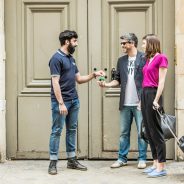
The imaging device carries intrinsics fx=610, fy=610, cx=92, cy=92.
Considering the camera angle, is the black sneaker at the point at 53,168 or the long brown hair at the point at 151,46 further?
the black sneaker at the point at 53,168

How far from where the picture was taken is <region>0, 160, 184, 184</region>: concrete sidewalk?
7375 mm

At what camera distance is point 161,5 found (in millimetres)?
8469

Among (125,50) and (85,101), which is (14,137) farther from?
(125,50)

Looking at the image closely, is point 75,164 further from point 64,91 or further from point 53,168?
point 64,91

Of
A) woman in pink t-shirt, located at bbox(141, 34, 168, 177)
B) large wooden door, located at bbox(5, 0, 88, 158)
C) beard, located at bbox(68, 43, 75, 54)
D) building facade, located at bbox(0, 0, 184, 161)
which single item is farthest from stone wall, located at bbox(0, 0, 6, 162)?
woman in pink t-shirt, located at bbox(141, 34, 168, 177)

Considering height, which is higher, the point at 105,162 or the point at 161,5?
the point at 161,5

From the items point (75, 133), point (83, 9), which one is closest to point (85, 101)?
point (75, 133)

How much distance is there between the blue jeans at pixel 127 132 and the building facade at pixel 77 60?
1.20 ft

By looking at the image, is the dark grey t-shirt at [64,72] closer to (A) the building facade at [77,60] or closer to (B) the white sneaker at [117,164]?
(A) the building facade at [77,60]

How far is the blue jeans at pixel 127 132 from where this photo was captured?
812 centimetres

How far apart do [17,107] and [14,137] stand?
43 cm

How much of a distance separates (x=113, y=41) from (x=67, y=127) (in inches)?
56.6

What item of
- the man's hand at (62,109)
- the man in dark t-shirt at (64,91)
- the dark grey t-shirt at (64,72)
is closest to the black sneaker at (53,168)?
the man in dark t-shirt at (64,91)

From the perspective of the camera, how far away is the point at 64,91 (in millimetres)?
7762
